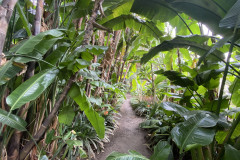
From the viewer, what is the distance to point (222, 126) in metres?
0.76

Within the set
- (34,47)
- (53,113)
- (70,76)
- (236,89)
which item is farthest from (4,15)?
(236,89)

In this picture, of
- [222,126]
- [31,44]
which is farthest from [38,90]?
[222,126]

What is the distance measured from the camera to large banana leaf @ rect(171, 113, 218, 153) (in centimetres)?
67

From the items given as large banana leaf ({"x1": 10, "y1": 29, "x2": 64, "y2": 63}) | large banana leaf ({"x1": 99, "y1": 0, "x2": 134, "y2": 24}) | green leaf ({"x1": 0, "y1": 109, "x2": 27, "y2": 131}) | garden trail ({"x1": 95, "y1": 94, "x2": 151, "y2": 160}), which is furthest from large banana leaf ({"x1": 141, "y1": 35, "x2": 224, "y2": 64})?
garden trail ({"x1": 95, "y1": 94, "x2": 151, "y2": 160})

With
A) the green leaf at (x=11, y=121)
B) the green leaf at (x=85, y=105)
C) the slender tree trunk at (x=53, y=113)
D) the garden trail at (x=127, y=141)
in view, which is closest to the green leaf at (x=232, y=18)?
the slender tree trunk at (x=53, y=113)

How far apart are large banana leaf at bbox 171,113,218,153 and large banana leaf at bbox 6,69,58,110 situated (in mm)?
806

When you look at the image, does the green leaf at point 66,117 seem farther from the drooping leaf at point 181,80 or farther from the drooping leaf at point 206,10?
the drooping leaf at point 206,10

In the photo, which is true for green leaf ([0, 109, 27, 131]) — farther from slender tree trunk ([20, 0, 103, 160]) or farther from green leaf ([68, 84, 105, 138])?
green leaf ([68, 84, 105, 138])

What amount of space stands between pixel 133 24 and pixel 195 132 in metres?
1.41

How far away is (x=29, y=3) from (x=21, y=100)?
0.95m

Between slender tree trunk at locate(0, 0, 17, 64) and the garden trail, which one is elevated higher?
slender tree trunk at locate(0, 0, 17, 64)

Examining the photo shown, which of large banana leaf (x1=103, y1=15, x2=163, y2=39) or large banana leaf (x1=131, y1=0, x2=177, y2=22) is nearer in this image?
large banana leaf (x1=131, y1=0, x2=177, y2=22)

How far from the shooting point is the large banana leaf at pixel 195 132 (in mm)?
670

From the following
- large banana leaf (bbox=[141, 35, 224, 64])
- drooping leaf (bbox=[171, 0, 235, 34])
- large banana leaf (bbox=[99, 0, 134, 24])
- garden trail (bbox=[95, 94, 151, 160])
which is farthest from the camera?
garden trail (bbox=[95, 94, 151, 160])
